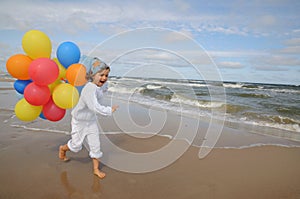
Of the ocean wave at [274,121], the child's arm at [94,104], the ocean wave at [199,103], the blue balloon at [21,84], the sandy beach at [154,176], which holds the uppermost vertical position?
the blue balloon at [21,84]

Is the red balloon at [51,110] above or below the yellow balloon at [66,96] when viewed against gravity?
below

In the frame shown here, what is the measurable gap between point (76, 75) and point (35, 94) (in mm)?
586

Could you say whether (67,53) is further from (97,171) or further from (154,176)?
(154,176)

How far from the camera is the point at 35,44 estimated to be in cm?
314

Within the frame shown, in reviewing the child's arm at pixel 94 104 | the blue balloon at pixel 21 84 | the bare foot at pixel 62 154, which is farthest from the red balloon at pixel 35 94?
the bare foot at pixel 62 154

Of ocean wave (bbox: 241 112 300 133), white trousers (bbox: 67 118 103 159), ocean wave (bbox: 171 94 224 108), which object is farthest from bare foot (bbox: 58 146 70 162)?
ocean wave (bbox: 171 94 224 108)

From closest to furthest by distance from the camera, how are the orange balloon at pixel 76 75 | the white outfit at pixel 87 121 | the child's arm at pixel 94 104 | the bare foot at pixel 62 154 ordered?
the child's arm at pixel 94 104
the white outfit at pixel 87 121
the orange balloon at pixel 76 75
the bare foot at pixel 62 154

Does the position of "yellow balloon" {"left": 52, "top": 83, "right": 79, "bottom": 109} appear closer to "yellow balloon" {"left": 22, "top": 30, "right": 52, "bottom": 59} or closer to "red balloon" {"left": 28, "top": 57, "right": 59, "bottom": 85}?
"red balloon" {"left": 28, "top": 57, "right": 59, "bottom": 85}

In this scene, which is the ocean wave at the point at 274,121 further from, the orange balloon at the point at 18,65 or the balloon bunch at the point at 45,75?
the orange balloon at the point at 18,65

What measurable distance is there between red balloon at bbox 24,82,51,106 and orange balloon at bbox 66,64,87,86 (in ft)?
1.20

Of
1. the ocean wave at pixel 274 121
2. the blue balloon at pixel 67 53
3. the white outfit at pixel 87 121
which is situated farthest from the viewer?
the ocean wave at pixel 274 121

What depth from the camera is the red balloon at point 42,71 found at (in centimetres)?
294

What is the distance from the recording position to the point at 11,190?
264 cm

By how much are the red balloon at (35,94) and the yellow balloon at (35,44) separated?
438mm
